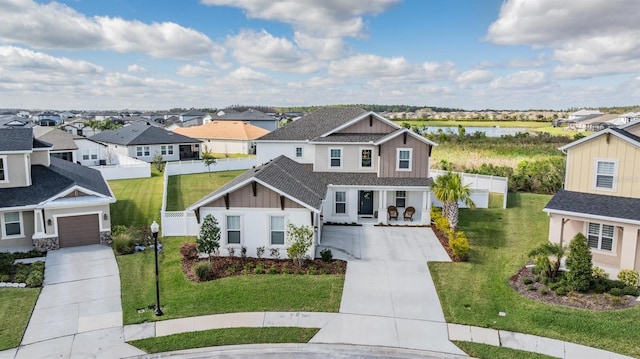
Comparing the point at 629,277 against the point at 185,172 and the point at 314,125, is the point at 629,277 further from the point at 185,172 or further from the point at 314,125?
the point at 185,172

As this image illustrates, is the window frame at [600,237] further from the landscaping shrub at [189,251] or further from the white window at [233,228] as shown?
the landscaping shrub at [189,251]

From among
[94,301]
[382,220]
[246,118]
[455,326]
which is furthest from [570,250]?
[246,118]

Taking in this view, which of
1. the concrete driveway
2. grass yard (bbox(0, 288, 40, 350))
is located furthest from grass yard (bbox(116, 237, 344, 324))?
grass yard (bbox(0, 288, 40, 350))

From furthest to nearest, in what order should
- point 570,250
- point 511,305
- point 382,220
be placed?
point 382,220 → point 570,250 → point 511,305

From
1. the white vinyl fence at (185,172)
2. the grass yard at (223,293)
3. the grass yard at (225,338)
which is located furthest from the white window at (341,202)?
the grass yard at (225,338)

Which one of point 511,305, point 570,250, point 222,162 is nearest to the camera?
point 511,305

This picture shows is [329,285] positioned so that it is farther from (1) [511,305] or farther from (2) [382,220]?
(2) [382,220]

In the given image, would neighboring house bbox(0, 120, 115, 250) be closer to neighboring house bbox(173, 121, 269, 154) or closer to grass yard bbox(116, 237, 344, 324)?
grass yard bbox(116, 237, 344, 324)

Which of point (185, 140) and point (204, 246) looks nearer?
point (204, 246)
